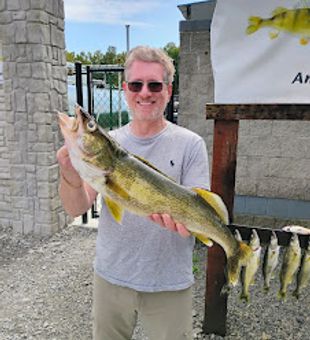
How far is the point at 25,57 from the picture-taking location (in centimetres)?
507

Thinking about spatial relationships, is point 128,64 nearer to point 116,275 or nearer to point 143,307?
point 116,275

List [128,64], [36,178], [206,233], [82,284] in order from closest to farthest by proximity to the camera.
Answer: [206,233], [128,64], [82,284], [36,178]

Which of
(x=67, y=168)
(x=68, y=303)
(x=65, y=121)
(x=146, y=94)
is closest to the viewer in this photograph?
(x=65, y=121)

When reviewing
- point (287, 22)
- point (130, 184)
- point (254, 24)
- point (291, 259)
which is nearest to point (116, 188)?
point (130, 184)

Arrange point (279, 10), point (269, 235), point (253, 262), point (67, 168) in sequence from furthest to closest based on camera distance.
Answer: point (279, 10) → point (269, 235) → point (253, 262) → point (67, 168)

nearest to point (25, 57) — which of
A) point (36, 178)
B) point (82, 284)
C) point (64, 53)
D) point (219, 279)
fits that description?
point (64, 53)

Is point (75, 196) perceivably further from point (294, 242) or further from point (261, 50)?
point (261, 50)

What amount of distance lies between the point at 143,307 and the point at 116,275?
0.23 meters

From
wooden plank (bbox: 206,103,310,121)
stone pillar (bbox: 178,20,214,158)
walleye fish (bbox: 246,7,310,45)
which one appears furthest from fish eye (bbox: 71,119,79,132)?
stone pillar (bbox: 178,20,214,158)

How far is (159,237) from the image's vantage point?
1945 mm

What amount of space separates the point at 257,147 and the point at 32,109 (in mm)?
3069

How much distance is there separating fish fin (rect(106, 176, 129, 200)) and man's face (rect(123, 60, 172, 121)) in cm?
43

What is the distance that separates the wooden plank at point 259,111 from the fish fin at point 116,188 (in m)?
1.38

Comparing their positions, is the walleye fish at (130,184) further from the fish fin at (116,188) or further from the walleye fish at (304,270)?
the walleye fish at (304,270)
